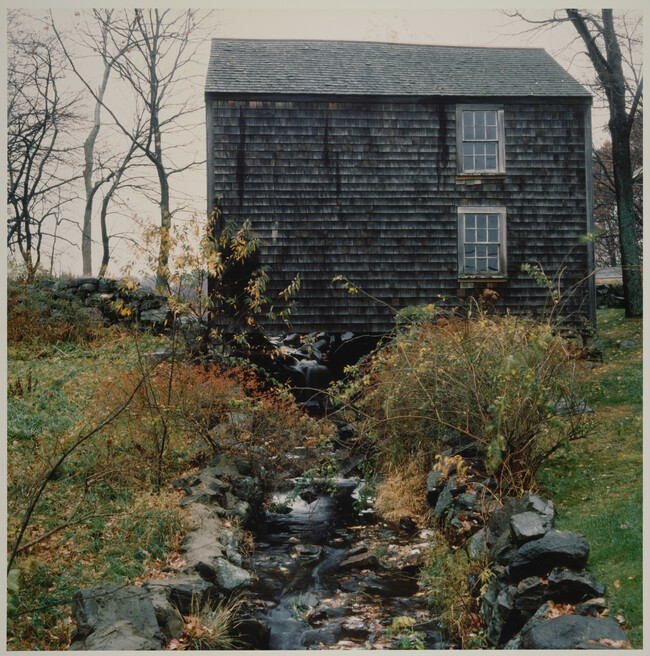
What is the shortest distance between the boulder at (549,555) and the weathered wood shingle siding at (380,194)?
24.7 feet

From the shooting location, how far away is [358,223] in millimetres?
11164

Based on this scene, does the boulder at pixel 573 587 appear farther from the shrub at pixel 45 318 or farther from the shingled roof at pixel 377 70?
the shingled roof at pixel 377 70

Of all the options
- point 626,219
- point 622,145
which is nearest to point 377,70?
point 622,145

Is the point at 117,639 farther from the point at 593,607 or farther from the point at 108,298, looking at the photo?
the point at 108,298

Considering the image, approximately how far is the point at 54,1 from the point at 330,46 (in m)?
8.75

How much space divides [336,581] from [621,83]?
7881 mm

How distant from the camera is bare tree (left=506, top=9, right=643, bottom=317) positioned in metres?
6.56

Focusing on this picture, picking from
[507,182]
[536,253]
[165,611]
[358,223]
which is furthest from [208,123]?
[165,611]

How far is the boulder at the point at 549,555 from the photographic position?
143 inches

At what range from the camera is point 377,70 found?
1180 cm

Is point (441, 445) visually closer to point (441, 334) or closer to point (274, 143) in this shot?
point (441, 334)

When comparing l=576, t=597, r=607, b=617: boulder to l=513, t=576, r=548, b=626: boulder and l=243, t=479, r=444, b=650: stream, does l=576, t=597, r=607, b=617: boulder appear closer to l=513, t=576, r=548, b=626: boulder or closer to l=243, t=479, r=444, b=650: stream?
l=513, t=576, r=548, b=626: boulder

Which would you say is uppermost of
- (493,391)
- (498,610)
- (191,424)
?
(493,391)

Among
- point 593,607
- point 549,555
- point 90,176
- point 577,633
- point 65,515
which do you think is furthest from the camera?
point 90,176
